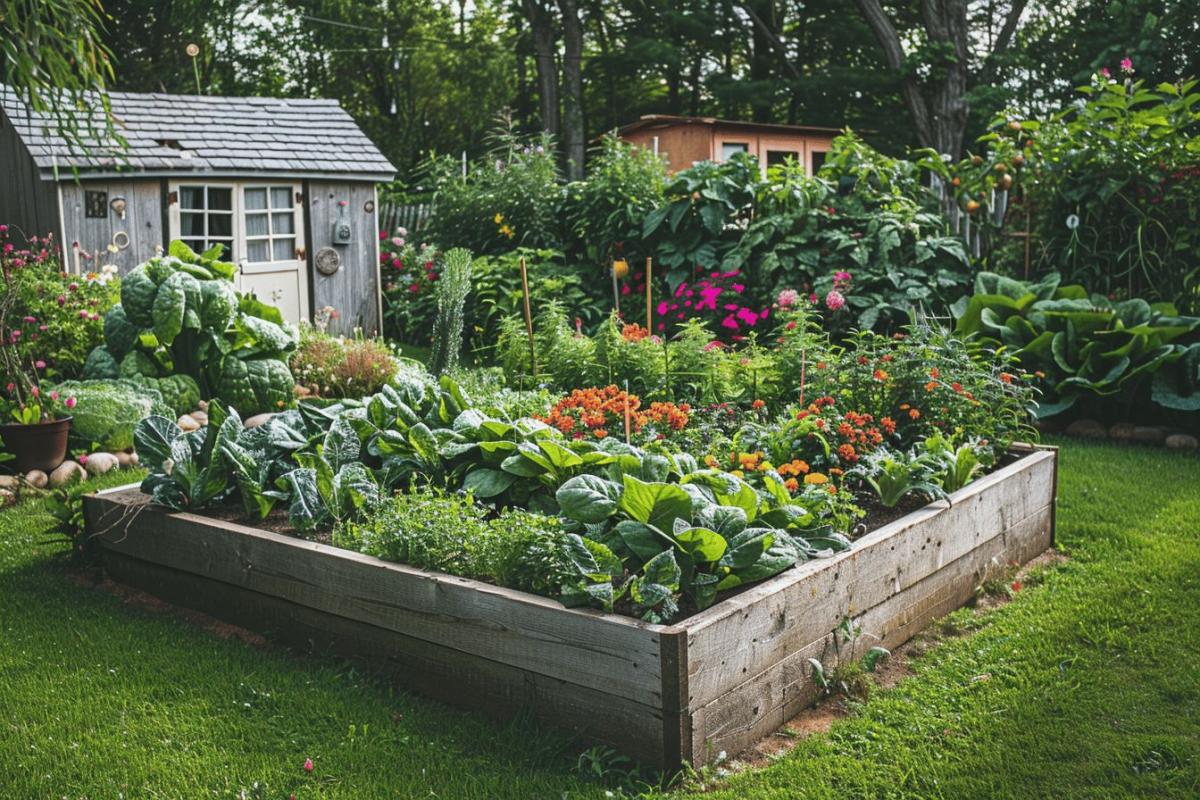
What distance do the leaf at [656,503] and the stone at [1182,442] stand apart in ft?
14.2

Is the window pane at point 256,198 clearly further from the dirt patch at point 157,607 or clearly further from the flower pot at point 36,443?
the dirt patch at point 157,607

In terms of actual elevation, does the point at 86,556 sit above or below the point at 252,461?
below

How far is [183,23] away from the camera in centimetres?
1911

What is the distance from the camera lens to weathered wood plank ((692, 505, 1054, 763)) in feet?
9.09

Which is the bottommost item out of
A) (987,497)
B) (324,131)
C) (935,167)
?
(987,497)

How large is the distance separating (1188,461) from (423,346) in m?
6.87

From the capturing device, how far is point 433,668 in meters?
3.12

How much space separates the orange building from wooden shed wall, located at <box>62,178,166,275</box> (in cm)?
674

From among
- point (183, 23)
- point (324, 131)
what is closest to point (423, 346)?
point (324, 131)

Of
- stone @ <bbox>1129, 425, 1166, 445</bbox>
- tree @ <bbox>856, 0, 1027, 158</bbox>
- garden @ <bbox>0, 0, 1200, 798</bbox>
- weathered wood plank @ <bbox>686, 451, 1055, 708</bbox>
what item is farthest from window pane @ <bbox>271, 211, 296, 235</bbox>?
tree @ <bbox>856, 0, 1027, 158</bbox>

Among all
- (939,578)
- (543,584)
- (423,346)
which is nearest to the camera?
(543,584)

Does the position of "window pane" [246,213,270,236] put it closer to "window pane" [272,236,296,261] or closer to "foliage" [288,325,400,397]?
"window pane" [272,236,296,261]

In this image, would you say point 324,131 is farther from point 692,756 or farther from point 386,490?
point 692,756

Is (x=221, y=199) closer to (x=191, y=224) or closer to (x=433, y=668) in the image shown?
(x=191, y=224)
